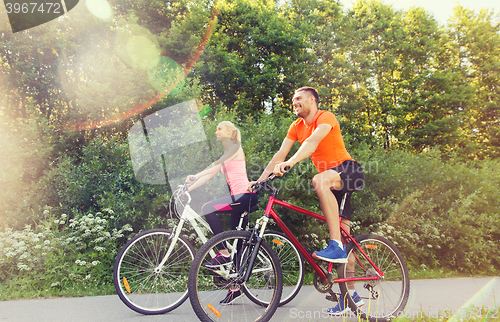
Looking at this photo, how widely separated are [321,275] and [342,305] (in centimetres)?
34

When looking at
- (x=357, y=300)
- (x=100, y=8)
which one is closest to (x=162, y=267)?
(x=357, y=300)

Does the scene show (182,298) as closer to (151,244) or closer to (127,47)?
(151,244)

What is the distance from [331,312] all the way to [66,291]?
11.6ft

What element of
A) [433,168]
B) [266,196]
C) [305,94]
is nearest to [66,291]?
[266,196]

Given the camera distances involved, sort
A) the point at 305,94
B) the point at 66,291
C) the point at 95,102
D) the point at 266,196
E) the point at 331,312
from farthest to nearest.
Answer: the point at 95,102 → the point at 266,196 → the point at 66,291 → the point at 305,94 → the point at 331,312

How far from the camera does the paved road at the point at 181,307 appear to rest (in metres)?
3.31

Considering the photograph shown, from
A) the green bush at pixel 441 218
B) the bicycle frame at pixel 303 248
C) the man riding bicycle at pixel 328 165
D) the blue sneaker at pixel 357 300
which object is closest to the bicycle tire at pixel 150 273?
the bicycle frame at pixel 303 248

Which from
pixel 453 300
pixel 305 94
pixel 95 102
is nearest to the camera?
pixel 305 94

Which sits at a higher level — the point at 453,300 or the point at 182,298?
the point at 182,298

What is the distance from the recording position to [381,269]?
3.36m

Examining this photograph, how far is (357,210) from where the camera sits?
6.07 metres

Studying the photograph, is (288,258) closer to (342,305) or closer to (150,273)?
(342,305)

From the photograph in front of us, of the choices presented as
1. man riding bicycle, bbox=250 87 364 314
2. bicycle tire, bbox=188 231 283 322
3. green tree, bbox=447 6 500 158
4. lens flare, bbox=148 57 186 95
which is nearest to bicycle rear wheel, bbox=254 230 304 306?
bicycle tire, bbox=188 231 283 322

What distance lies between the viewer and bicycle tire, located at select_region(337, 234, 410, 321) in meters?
3.28
